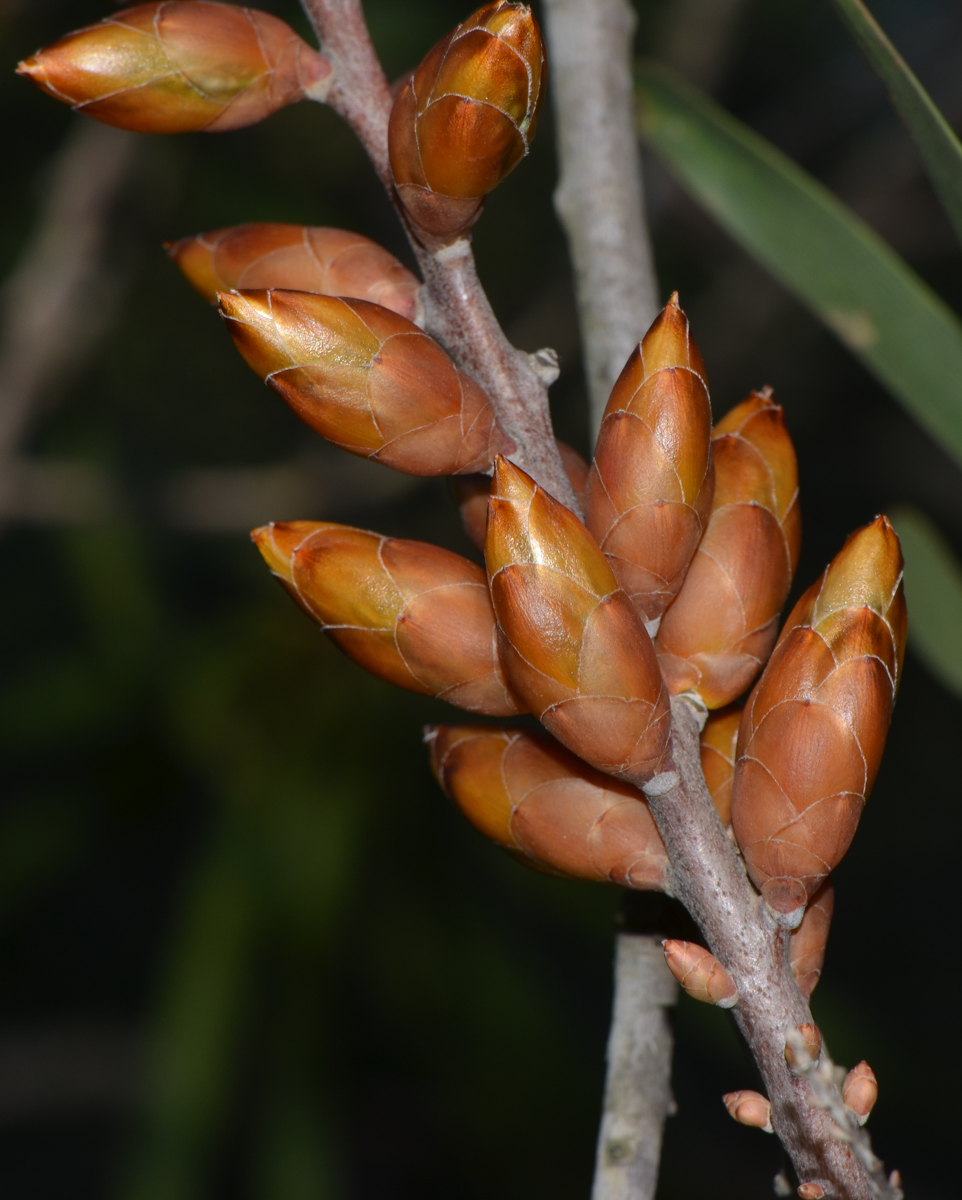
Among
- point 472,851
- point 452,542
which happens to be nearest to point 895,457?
point 452,542

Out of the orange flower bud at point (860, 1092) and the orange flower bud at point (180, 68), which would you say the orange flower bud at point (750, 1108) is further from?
the orange flower bud at point (180, 68)

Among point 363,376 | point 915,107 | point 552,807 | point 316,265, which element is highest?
point 915,107

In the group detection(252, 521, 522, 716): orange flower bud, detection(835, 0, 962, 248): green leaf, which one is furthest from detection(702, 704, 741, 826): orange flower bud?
detection(835, 0, 962, 248): green leaf

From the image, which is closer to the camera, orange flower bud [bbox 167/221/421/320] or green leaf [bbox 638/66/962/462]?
orange flower bud [bbox 167/221/421/320]

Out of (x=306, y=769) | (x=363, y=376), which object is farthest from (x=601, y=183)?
(x=306, y=769)

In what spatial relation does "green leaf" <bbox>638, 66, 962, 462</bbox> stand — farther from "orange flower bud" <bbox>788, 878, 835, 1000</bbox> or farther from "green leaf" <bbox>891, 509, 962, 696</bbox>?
"orange flower bud" <bbox>788, 878, 835, 1000</bbox>

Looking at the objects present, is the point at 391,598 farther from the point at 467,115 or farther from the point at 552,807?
the point at 467,115

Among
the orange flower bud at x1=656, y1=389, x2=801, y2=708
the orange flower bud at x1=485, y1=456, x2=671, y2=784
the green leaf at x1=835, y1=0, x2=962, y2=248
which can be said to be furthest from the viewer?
the green leaf at x1=835, y1=0, x2=962, y2=248
